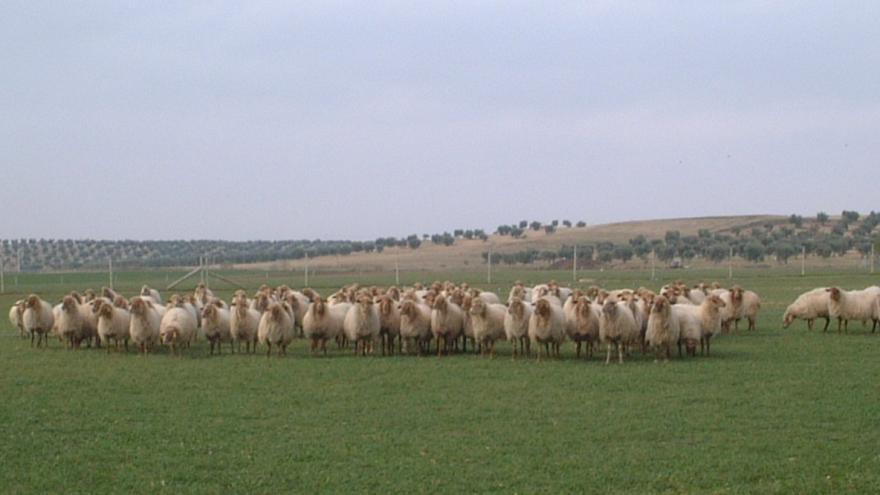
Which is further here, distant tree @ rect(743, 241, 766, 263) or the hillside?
the hillside

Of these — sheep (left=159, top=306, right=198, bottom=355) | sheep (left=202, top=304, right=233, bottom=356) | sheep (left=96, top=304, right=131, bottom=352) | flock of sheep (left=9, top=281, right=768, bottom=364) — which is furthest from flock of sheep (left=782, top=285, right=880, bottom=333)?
sheep (left=96, top=304, right=131, bottom=352)

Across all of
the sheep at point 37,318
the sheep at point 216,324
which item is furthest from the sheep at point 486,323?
the sheep at point 37,318

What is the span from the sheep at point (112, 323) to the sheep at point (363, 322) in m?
5.12

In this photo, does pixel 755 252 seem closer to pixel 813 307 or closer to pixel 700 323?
pixel 813 307

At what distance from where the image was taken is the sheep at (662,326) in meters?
18.9

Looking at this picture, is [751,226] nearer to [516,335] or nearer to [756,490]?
[516,335]

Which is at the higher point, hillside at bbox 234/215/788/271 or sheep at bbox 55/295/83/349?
hillside at bbox 234/215/788/271

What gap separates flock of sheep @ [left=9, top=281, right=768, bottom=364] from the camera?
19.3 meters

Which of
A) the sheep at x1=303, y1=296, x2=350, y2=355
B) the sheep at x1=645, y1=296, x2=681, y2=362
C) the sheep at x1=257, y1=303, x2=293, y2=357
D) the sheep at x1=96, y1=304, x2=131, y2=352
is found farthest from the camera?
the sheep at x1=96, y1=304, x2=131, y2=352

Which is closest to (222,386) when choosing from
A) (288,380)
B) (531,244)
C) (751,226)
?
(288,380)

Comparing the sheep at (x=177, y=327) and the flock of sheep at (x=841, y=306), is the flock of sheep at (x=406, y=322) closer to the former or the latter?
the sheep at (x=177, y=327)

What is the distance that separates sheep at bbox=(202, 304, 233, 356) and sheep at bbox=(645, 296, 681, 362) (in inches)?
364

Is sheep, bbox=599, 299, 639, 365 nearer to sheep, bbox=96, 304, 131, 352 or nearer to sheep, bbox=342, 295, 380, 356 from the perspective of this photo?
sheep, bbox=342, 295, 380, 356

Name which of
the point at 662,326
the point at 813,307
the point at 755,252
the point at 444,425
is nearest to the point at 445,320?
the point at 662,326
